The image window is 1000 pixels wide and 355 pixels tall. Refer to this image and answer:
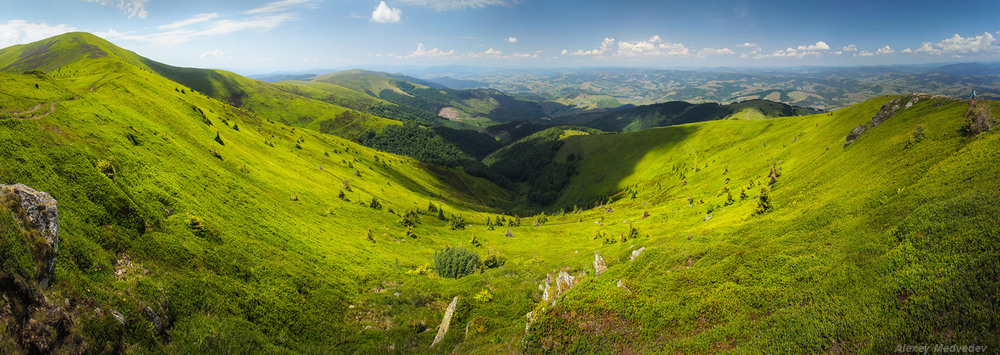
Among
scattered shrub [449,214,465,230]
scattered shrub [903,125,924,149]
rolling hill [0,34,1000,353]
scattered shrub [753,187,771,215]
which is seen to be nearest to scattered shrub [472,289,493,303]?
rolling hill [0,34,1000,353]

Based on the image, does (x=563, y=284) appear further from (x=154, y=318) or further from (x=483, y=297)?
(x=154, y=318)

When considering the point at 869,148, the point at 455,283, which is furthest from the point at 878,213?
the point at 455,283

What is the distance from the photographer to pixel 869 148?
43.4m

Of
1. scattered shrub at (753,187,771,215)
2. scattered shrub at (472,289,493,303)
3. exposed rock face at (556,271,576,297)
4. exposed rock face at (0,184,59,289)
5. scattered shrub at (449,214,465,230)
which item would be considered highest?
exposed rock face at (0,184,59,289)

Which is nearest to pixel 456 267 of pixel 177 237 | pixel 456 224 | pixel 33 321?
pixel 177 237

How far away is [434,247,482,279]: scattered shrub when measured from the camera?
144 feet

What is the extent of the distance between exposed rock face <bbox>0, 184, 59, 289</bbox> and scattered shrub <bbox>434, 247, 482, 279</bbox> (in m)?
33.2

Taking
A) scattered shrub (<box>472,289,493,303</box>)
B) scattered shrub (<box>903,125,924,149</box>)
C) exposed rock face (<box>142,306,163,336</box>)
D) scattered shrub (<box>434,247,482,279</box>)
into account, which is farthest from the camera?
scattered shrub (<box>434,247,482,279</box>)

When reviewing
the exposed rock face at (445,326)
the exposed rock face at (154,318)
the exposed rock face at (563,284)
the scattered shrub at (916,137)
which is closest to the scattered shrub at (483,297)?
the exposed rock face at (445,326)

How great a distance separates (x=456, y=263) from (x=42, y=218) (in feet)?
113

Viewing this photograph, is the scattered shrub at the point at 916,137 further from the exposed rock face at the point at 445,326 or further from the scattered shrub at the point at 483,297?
the exposed rock face at the point at 445,326

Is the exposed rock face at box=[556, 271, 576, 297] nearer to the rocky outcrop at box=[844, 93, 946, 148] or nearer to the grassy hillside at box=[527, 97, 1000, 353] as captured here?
the grassy hillside at box=[527, 97, 1000, 353]

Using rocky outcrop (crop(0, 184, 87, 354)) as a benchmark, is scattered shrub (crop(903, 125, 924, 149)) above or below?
above

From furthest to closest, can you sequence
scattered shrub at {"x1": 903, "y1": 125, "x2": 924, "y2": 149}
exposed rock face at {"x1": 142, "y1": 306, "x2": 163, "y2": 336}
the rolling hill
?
scattered shrub at {"x1": 903, "y1": 125, "x2": 924, "y2": 149} → exposed rock face at {"x1": 142, "y1": 306, "x2": 163, "y2": 336} → the rolling hill
